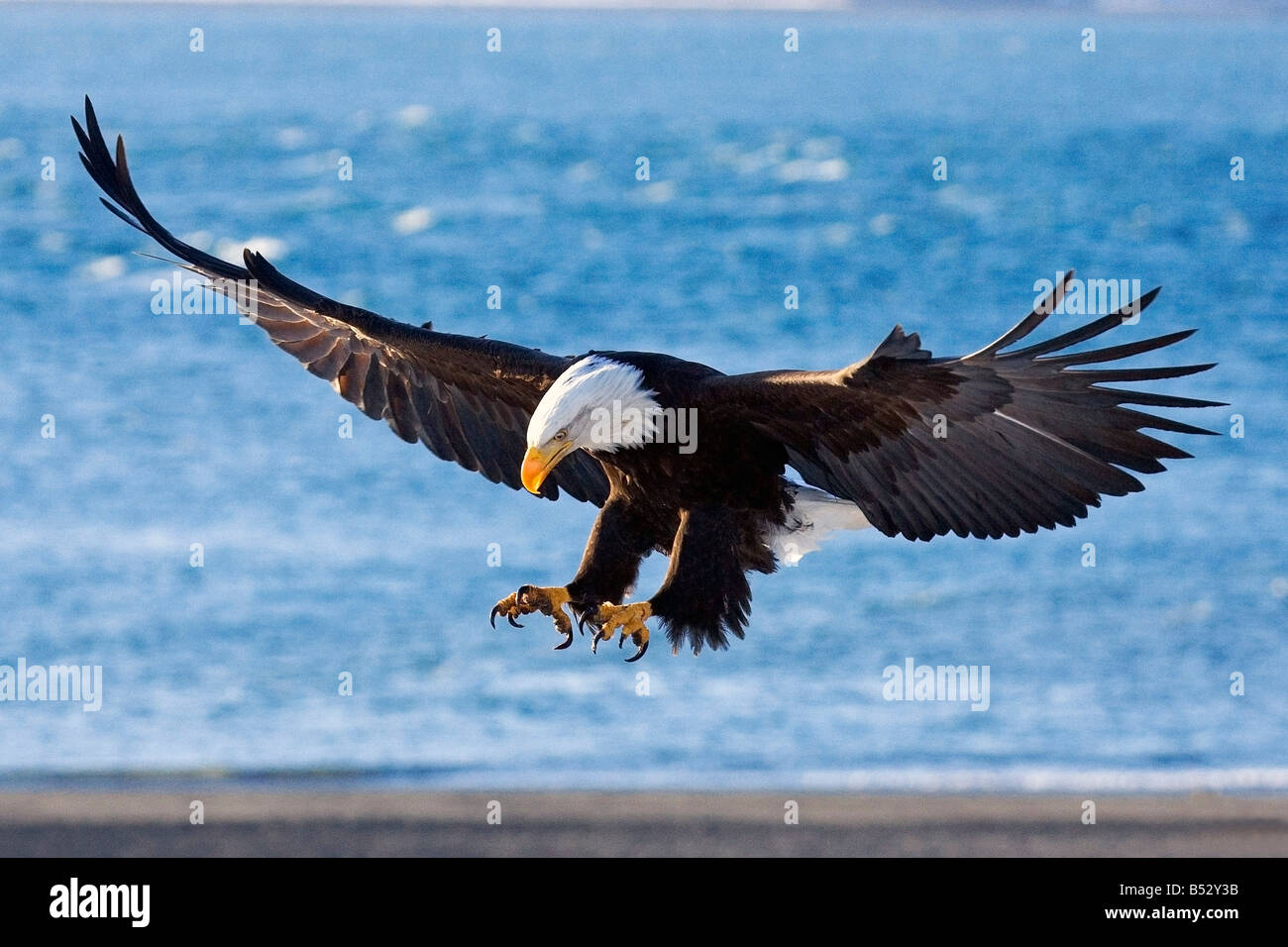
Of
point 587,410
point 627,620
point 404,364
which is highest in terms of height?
point 404,364

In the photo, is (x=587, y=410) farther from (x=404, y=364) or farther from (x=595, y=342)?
(x=595, y=342)

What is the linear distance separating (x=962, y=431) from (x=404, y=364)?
70.9 inches

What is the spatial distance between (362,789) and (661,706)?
226 cm

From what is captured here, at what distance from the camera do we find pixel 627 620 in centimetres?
528

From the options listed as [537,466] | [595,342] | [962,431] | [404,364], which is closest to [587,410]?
[537,466]

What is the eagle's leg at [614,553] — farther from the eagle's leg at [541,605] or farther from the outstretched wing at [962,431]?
the outstretched wing at [962,431]

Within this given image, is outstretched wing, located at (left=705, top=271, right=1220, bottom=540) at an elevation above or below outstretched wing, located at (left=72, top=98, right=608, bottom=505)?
below

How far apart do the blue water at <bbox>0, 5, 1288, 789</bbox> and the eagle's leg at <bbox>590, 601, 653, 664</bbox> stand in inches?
105

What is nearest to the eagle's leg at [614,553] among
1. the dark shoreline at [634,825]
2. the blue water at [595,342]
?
the blue water at [595,342]

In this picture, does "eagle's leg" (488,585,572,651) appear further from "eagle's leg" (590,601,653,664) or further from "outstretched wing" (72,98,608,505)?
"outstretched wing" (72,98,608,505)

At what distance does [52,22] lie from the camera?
112ft

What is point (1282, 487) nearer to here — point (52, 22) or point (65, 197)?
point (65, 197)

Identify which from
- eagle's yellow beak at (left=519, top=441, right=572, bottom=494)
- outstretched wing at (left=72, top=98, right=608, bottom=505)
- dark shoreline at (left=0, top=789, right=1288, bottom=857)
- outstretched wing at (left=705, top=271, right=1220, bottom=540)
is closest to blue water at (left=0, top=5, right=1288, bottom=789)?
dark shoreline at (left=0, top=789, right=1288, bottom=857)

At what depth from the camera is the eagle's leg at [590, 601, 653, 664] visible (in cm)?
525
